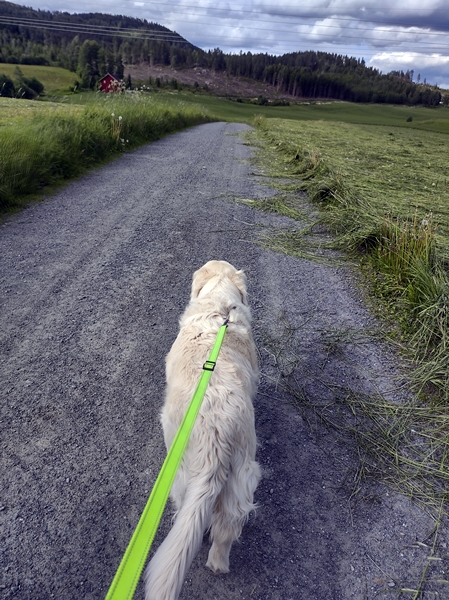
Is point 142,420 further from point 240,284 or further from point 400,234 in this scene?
point 400,234

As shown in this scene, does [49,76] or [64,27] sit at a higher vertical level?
[64,27]

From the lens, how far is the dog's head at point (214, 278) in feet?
10.4

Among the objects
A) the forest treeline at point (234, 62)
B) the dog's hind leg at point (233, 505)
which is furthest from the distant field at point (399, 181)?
the forest treeline at point (234, 62)

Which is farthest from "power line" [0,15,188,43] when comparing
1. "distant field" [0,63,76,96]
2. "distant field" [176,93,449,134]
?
"distant field" [176,93,449,134]

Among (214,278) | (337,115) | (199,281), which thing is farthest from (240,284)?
(337,115)

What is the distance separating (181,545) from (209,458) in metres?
0.37

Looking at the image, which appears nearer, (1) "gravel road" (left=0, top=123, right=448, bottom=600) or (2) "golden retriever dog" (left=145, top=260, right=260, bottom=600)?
(2) "golden retriever dog" (left=145, top=260, right=260, bottom=600)

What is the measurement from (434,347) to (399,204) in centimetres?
521

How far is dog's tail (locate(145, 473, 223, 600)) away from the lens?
144cm

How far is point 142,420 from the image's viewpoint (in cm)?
296

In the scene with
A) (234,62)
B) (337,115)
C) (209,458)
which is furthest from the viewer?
(234,62)

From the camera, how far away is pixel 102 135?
36.7ft

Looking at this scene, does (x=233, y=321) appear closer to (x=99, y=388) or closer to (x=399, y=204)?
(x=99, y=388)

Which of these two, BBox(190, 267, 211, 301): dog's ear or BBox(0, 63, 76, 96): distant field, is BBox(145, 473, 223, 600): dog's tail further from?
BBox(0, 63, 76, 96): distant field
